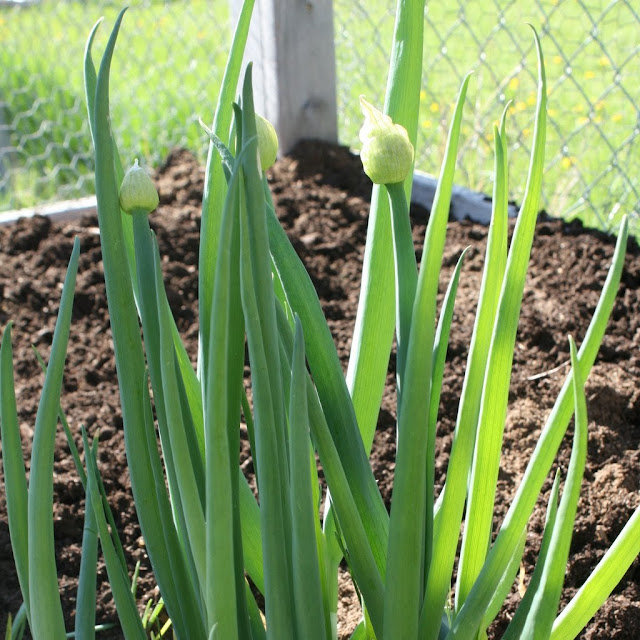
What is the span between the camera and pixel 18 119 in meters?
3.49

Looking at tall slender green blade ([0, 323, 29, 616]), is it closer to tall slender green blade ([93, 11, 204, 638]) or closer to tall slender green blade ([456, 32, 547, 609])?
tall slender green blade ([93, 11, 204, 638])

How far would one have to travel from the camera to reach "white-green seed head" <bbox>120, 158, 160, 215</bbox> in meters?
0.59

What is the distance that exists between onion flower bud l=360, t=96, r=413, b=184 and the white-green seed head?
0.50ft

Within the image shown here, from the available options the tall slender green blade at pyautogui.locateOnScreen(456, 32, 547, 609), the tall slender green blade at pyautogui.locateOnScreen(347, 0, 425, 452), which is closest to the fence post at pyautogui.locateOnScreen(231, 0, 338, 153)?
the tall slender green blade at pyautogui.locateOnScreen(347, 0, 425, 452)

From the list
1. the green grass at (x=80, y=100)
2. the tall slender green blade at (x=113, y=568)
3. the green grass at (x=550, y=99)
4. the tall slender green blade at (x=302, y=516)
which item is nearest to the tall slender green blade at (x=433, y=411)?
the tall slender green blade at (x=302, y=516)

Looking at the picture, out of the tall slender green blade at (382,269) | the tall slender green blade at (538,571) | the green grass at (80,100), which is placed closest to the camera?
the tall slender green blade at (538,571)

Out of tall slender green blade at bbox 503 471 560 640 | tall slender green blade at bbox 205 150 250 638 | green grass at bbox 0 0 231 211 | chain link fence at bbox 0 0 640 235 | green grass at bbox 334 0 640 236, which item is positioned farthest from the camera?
green grass at bbox 0 0 231 211

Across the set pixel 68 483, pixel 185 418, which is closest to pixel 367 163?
pixel 185 418

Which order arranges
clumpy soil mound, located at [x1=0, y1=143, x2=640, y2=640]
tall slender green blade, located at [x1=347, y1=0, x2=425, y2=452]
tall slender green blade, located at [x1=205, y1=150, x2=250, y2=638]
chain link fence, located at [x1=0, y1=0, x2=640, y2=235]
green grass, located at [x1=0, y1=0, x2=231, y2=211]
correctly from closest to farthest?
1. tall slender green blade, located at [x1=205, y1=150, x2=250, y2=638]
2. tall slender green blade, located at [x1=347, y1=0, x2=425, y2=452]
3. clumpy soil mound, located at [x1=0, y1=143, x2=640, y2=640]
4. chain link fence, located at [x1=0, y1=0, x2=640, y2=235]
5. green grass, located at [x1=0, y1=0, x2=231, y2=211]

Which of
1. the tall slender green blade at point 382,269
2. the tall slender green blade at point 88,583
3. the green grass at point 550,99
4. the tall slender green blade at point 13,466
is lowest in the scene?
the tall slender green blade at point 88,583

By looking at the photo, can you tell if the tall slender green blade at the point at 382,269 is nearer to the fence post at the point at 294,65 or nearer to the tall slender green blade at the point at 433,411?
the tall slender green blade at the point at 433,411

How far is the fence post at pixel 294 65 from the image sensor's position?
2.12m

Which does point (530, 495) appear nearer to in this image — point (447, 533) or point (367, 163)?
point (447, 533)

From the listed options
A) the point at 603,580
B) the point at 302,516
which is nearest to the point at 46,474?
the point at 302,516
